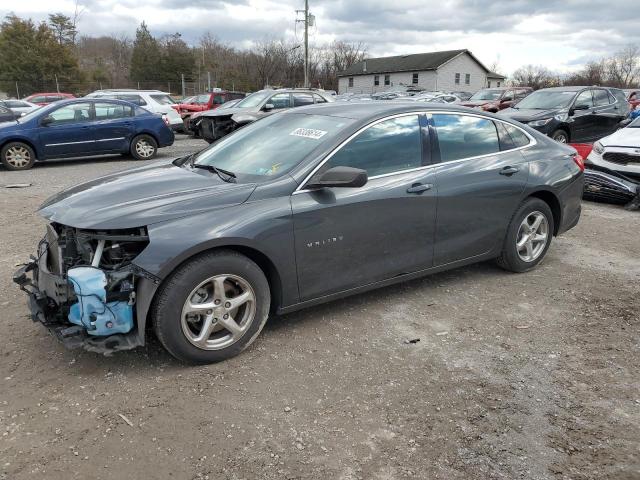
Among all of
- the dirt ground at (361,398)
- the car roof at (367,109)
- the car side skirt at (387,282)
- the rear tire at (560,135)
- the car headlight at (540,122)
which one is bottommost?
the dirt ground at (361,398)

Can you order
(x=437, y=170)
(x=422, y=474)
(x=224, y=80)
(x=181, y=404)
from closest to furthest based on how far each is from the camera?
(x=422, y=474), (x=181, y=404), (x=437, y=170), (x=224, y=80)

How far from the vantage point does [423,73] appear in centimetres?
6241

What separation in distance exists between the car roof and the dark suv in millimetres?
7890

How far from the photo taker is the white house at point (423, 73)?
6166 cm

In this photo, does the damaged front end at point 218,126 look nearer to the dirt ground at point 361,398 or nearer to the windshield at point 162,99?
the windshield at point 162,99

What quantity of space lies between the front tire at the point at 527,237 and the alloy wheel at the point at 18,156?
1049cm

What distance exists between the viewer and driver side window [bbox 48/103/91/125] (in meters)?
11.6

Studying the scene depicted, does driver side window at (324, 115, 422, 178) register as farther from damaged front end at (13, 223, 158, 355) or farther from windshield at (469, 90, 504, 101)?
windshield at (469, 90, 504, 101)

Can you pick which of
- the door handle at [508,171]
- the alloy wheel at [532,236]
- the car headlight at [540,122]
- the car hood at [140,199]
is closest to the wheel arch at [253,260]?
the car hood at [140,199]

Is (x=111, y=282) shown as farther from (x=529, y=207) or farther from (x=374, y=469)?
(x=529, y=207)

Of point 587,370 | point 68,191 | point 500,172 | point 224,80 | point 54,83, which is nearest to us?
point 587,370

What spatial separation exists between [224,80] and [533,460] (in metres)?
58.0

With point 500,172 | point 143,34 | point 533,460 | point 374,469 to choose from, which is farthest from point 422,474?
point 143,34

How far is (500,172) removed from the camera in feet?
15.3
